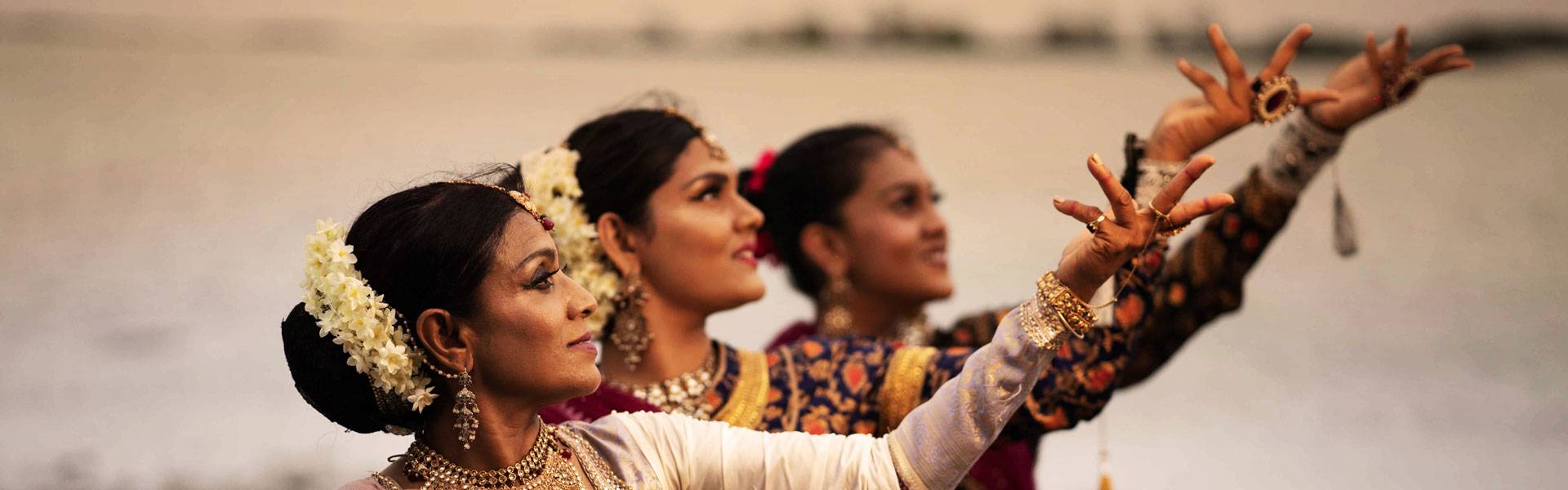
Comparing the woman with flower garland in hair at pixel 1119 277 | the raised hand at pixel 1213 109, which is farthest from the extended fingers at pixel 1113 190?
the raised hand at pixel 1213 109

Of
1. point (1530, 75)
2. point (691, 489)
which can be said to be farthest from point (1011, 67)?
point (691, 489)

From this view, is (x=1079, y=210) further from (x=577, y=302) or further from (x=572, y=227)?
(x=572, y=227)

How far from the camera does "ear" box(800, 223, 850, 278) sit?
3920 millimetres

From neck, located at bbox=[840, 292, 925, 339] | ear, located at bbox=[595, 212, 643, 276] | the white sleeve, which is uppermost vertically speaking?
ear, located at bbox=[595, 212, 643, 276]

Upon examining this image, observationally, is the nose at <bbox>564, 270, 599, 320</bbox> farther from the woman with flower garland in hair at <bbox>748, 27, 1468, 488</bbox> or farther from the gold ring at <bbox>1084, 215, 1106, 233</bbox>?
the woman with flower garland in hair at <bbox>748, 27, 1468, 488</bbox>

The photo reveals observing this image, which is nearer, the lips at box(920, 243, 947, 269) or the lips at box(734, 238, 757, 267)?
the lips at box(734, 238, 757, 267)

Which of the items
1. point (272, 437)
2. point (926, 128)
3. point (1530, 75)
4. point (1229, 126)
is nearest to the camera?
point (1229, 126)

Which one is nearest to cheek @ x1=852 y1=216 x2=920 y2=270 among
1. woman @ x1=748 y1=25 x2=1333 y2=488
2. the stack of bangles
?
woman @ x1=748 y1=25 x2=1333 y2=488

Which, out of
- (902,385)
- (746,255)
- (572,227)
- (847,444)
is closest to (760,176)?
(746,255)

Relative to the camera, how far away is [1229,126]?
9.70 ft

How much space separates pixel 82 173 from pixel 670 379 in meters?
3.14

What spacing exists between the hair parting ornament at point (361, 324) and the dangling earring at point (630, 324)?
2.64 ft

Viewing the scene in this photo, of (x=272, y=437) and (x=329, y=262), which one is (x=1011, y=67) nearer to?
(x=272, y=437)

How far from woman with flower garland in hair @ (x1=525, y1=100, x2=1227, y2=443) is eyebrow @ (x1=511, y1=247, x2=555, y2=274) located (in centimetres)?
68
